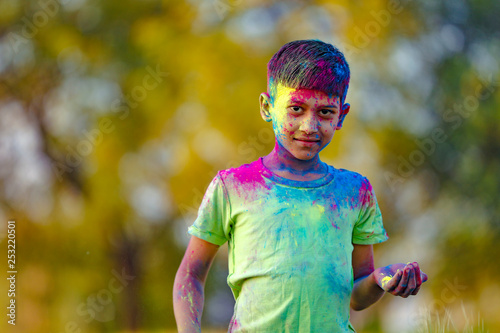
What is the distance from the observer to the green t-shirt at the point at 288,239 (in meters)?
1.83

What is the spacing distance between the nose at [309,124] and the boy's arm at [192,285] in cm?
47

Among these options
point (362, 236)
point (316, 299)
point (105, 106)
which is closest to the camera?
point (316, 299)

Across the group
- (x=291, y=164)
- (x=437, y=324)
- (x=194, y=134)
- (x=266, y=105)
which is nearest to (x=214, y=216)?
(x=291, y=164)

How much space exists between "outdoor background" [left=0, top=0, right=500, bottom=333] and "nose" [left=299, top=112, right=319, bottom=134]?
201 inches

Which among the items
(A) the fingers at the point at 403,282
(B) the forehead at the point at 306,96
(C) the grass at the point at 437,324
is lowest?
(C) the grass at the point at 437,324

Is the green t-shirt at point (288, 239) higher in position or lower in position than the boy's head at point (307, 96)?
lower

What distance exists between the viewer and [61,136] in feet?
26.2

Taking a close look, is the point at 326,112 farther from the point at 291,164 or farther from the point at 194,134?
the point at 194,134

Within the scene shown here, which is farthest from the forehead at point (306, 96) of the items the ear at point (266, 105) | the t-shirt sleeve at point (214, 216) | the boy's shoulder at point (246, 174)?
the t-shirt sleeve at point (214, 216)

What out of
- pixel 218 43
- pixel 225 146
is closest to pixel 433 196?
Result: pixel 225 146

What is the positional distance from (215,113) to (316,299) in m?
5.77

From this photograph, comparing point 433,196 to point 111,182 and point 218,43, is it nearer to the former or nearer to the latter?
point 218,43

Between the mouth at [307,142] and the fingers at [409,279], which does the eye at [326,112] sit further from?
the fingers at [409,279]

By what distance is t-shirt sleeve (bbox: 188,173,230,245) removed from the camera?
6.50ft
